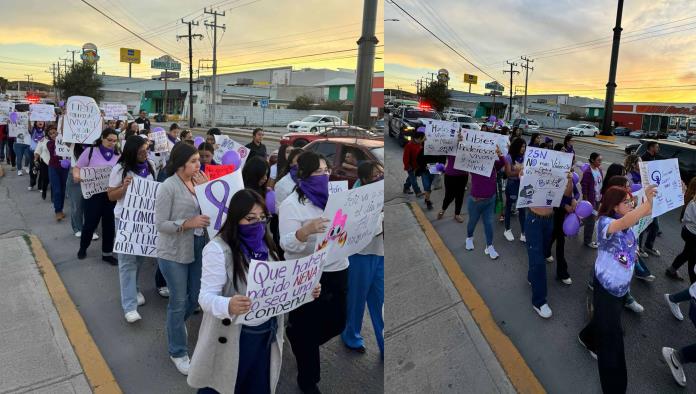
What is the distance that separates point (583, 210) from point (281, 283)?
38.7 inches

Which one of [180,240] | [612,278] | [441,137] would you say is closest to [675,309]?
[612,278]

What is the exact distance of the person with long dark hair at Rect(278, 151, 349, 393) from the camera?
58.7 inches

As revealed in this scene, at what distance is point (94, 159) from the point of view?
4.68 meters

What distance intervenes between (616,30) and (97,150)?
474cm

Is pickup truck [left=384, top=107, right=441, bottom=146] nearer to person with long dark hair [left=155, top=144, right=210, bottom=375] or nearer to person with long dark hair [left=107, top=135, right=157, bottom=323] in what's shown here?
person with long dark hair [left=155, top=144, right=210, bottom=375]

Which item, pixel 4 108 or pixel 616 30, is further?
pixel 4 108

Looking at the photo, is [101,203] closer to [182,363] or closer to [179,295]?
[179,295]

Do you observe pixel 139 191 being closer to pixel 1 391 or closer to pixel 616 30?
pixel 1 391

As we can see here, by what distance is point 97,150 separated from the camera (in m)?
4.65

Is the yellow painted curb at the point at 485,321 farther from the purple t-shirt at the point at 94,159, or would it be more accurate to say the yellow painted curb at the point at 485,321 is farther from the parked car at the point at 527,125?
the purple t-shirt at the point at 94,159

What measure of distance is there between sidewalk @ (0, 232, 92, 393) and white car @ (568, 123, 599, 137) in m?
2.87

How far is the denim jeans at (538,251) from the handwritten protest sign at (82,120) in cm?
402

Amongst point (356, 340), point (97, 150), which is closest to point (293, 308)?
point (356, 340)

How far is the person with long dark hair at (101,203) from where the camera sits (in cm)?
462
